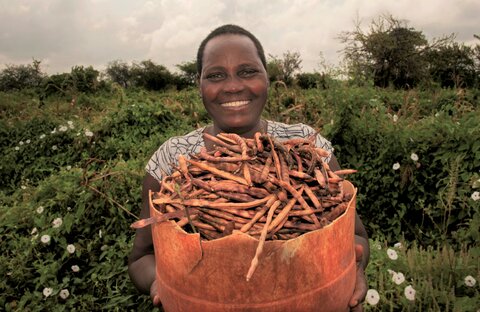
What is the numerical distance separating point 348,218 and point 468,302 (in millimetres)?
1797

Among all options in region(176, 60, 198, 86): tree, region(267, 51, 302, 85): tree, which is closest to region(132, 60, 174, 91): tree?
region(176, 60, 198, 86): tree

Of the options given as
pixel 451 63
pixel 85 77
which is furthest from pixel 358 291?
pixel 451 63

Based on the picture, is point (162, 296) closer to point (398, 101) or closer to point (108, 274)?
point (108, 274)

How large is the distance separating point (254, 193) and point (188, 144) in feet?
3.92

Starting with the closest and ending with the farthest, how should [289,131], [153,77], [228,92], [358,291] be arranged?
[358,291] < [228,92] < [289,131] < [153,77]

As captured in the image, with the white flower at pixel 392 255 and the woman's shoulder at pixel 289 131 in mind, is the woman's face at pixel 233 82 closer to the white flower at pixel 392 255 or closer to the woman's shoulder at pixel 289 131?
the woman's shoulder at pixel 289 131

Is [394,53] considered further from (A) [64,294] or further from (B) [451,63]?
(A) [64,294]

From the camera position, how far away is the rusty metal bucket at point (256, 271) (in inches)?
40.9

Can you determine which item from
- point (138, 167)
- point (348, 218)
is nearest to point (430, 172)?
point (138, 167)

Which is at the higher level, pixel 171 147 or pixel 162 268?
pixel 171 147

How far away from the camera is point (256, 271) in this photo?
1050 mm

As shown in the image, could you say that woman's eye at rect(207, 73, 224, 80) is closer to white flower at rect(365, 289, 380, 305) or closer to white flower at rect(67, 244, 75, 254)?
white flower at rect(365, 289, 380, 305)

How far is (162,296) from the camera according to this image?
4.22 ft

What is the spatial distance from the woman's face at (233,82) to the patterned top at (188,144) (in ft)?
0.71
